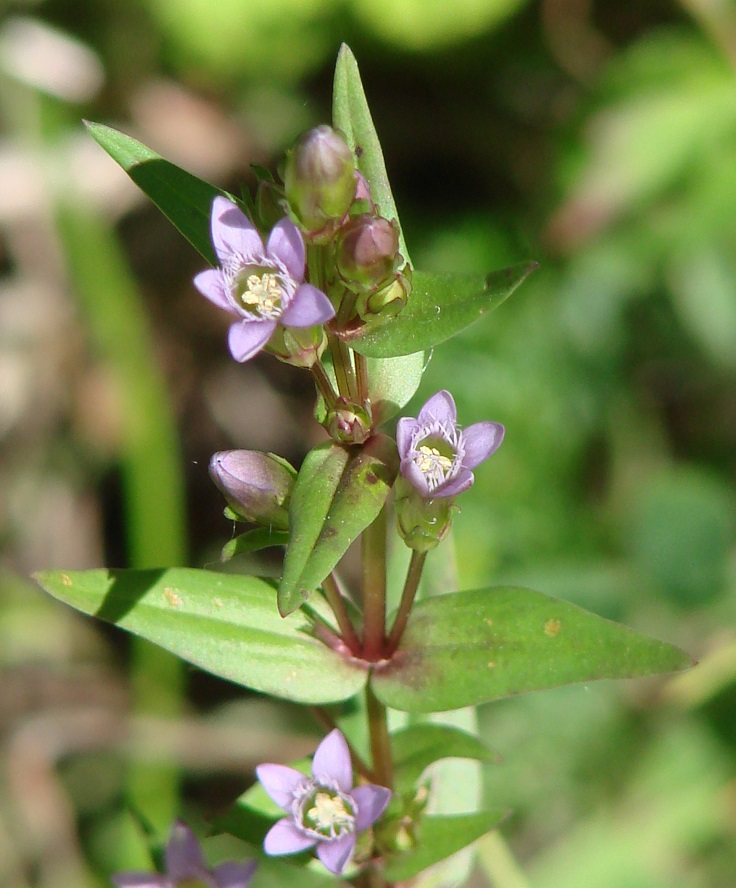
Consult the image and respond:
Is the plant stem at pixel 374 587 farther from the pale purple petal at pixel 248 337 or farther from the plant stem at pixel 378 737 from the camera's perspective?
the pale purple petal at pixel 248 337

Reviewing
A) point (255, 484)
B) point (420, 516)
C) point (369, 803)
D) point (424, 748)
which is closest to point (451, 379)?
point (424, 748)

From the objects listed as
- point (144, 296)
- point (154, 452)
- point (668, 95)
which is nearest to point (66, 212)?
point (144, 296)

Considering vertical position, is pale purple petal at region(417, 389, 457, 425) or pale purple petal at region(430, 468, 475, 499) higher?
pale purple petal at region(417, 389, 457, 425)

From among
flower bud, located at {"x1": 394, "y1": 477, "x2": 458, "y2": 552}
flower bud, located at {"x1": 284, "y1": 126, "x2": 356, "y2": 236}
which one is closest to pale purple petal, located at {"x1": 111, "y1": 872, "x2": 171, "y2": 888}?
flower bud, located at {"x1": 394, "y1": 477, "x2": 458, "y2": 552}

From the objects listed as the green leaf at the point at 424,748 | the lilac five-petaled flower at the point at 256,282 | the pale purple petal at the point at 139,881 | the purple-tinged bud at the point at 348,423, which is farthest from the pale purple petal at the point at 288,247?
the pale purple petal at the point at 139,881

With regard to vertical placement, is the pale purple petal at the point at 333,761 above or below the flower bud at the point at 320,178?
below

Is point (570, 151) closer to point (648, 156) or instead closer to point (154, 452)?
point (648, 156)

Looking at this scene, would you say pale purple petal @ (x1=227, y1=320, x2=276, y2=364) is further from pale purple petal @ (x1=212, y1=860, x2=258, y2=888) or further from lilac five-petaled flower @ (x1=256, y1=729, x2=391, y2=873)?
pale purple petal @ (x1=212, y1=860, x2=258, y2=888)
